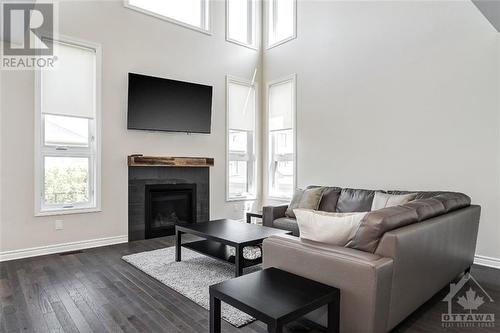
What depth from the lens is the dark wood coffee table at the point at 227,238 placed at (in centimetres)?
295

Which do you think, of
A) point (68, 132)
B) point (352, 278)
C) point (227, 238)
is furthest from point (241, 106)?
point (352, 278)

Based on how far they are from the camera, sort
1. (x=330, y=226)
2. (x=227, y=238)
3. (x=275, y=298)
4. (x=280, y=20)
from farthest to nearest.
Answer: (x=280, y=20) → (x=227, y=238) → (x=330, y=226) → (x=275, y=298)

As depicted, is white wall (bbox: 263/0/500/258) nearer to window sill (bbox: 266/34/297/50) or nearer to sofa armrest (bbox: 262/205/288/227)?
window sill (bbox: 266/34/297/50)

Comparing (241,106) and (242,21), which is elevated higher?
(242,21)

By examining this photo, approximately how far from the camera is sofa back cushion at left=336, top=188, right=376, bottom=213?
404cm

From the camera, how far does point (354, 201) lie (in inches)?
164

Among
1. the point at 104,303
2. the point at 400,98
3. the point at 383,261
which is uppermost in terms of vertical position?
the point at 400,98

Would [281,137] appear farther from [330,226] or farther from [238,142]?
[330,226]

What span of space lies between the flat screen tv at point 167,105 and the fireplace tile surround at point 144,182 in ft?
2.02

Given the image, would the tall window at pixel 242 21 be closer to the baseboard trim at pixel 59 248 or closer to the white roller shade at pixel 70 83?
the white roller shade at pixel 70 83

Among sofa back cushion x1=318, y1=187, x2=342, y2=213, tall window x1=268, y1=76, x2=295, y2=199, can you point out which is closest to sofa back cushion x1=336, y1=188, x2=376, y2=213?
sofa back cushion x1=318, y1=187, x2=342, y2=213

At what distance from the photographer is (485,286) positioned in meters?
2.96

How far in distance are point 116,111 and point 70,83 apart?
2.11ft

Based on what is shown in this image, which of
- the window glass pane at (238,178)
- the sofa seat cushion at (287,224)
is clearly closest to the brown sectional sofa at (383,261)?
Result: the sofa seat cushion at (287,224)
